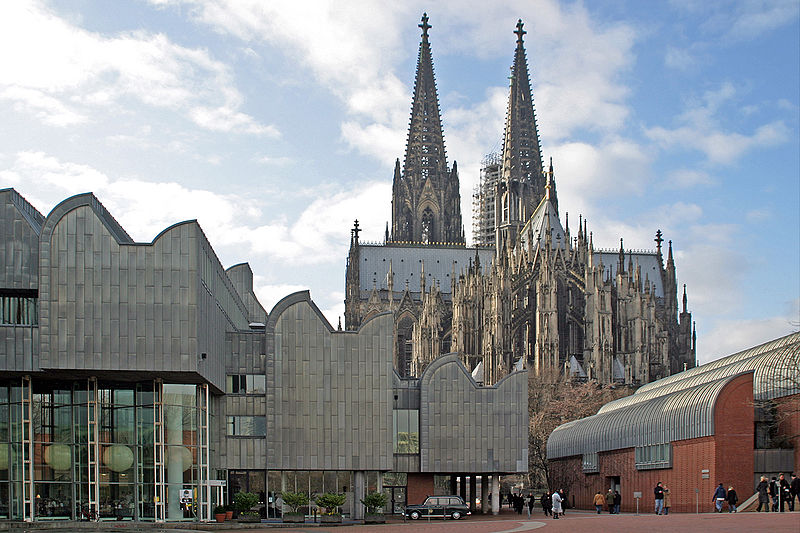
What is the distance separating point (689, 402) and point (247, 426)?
65.1ft

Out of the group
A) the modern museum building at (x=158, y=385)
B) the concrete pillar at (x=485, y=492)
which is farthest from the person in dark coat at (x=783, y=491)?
the concrete pillar at (x=485, y=492)

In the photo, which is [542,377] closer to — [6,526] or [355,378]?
[355,378]

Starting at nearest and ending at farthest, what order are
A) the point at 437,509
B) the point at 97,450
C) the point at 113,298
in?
1. the point at 113,298
2. the point at 97,450
3. the point at 437,509

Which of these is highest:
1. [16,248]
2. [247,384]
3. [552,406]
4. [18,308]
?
[16,248]

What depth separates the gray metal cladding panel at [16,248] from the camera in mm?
43094

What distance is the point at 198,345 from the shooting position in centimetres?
4250

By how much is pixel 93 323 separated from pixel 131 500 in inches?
283

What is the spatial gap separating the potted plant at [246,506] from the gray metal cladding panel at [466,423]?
1002 cm

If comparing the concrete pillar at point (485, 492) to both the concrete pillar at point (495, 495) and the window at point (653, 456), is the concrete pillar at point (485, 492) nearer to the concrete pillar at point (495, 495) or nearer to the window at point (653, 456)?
the concrete pillar at point (495, 495)

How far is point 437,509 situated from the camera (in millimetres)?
49688

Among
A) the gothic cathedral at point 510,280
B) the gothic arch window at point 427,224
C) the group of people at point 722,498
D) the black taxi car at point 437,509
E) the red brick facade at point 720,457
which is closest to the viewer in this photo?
the group of people at point 722,498

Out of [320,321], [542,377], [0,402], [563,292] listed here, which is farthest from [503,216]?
[0,402]

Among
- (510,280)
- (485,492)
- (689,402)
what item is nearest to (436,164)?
(510,280)

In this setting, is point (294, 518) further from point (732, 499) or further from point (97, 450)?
point (732, 499)
